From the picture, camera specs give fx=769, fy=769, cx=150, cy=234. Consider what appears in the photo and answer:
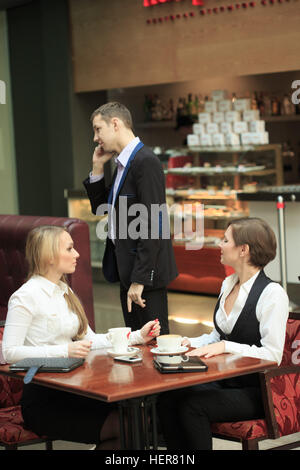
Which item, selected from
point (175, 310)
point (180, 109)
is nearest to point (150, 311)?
point (175, 310)

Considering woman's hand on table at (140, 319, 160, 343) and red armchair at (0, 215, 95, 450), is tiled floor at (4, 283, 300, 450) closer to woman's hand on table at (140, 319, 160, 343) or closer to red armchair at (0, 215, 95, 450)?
red armchair at (0, 215, 95, 450)

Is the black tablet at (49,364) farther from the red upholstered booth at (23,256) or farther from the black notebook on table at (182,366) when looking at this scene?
the red upholstered booth at (23,256)

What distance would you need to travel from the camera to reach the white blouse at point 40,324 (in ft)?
10.1

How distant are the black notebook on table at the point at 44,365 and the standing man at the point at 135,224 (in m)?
1.02

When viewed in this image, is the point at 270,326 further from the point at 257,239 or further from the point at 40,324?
the point at 40,324

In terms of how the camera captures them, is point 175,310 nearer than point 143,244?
No

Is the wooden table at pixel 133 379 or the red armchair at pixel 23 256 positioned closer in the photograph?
the wooden table at pixel 133 379

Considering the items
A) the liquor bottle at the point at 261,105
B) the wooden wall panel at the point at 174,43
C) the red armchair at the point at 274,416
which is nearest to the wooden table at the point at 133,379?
the red armchair at the point at 274,416

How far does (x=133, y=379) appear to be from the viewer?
2697 mm

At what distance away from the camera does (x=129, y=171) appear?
3990mm

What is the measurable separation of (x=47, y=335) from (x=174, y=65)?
573cm

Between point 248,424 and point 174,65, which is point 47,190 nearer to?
point 174,65

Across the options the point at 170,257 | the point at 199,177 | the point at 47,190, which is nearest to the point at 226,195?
the point at 199,177

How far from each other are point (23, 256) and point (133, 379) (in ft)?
8.93
